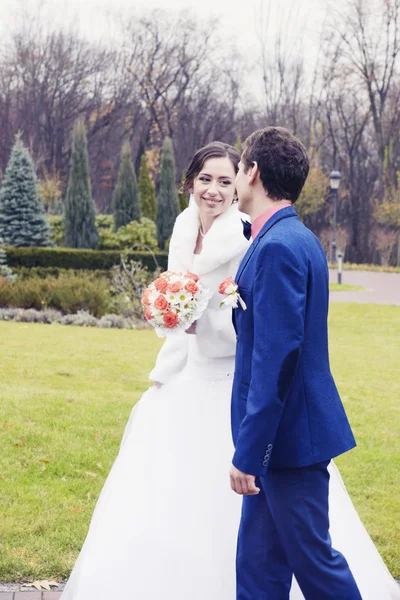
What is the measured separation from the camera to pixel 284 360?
230cm

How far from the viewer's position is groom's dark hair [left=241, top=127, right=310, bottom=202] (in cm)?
247

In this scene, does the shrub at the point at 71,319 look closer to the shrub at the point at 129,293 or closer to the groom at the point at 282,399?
the shrub at the point at 129,293

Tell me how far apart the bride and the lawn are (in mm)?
853

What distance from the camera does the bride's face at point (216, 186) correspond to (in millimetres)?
3562

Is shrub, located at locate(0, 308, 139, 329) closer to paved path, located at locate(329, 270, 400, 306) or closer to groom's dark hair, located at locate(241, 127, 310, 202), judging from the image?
paved path, located at locate(329, 270, 400, 306)

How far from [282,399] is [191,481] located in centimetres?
106

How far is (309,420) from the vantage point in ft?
8.01

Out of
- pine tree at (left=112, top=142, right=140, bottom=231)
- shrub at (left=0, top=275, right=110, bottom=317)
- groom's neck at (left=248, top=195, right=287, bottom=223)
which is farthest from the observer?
pine tree at (left=112, top=142, right=140, bottom=231)

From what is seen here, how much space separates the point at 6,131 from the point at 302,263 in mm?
43536

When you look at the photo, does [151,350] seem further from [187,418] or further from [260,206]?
[260,206]

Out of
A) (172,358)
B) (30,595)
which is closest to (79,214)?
(172,358)

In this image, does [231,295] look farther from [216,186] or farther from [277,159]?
[216,186]

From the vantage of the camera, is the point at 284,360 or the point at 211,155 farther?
the point at 211,155

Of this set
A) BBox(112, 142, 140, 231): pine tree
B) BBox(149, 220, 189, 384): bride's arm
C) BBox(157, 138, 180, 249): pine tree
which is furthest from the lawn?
BBox(157, 138, 180, 249): pine tree
